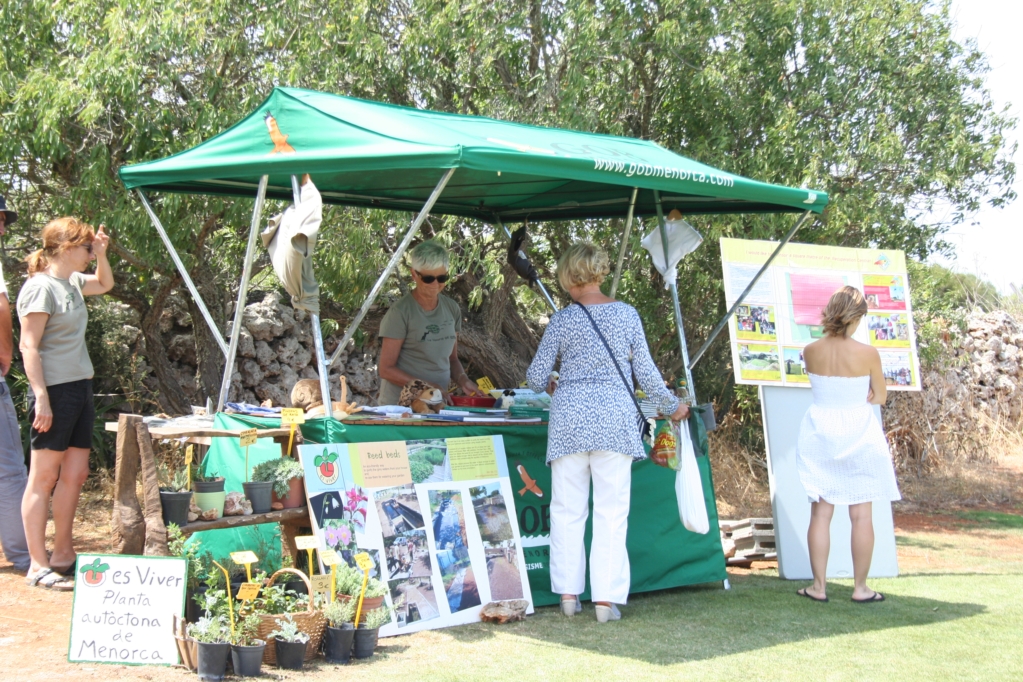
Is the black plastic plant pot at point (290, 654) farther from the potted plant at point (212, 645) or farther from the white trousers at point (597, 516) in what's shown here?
the white trousers at point (597, 516)

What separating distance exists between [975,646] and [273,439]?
125 inches

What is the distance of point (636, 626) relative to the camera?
4.67 meters

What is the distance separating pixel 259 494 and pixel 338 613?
2.10 ft

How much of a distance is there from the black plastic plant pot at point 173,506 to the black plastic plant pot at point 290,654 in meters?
0.64

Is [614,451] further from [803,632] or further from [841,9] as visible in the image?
[841,9]

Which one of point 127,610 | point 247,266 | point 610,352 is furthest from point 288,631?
point 610,352

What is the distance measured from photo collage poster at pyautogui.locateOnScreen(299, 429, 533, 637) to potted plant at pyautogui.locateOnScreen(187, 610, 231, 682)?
59cm

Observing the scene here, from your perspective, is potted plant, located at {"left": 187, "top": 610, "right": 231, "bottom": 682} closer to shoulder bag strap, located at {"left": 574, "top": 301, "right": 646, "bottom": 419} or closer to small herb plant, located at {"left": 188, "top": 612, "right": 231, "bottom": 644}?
small herb plant, located at {"left": 188, "top": 612, "right": 231, "bottom": 644}

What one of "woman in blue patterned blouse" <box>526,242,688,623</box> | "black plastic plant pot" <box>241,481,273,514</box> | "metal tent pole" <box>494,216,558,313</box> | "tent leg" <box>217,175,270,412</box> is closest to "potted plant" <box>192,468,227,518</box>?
"black plastic plant pot" <box>241,481,273,514</box>

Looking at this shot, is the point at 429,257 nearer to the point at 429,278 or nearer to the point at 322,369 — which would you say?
the point at 429,278

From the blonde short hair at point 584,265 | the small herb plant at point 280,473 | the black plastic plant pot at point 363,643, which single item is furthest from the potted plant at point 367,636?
the blonde short hair at point 584,265

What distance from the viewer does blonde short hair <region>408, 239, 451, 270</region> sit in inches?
215

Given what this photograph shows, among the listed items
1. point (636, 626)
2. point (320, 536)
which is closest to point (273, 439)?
point (320, 536)

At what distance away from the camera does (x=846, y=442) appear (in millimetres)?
5164
